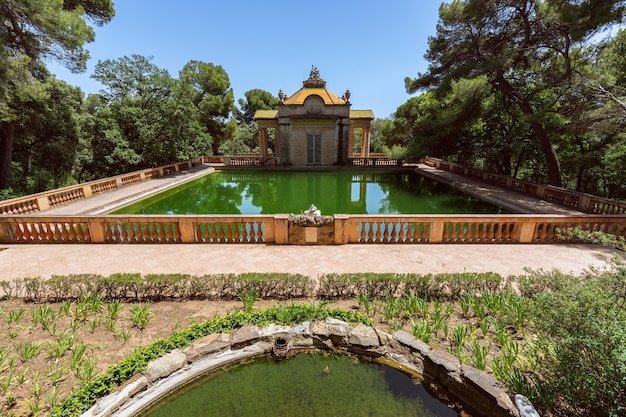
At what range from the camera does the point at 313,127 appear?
28.0 m

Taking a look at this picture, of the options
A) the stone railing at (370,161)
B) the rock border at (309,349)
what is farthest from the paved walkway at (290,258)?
the stone railing at (370,161)

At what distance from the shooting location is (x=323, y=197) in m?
16.7

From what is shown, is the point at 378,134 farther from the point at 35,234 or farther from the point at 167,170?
the point at 35,234

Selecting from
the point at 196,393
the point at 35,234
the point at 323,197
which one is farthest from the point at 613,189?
the point at 35,234

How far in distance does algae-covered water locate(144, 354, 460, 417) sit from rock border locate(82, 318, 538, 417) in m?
0.17

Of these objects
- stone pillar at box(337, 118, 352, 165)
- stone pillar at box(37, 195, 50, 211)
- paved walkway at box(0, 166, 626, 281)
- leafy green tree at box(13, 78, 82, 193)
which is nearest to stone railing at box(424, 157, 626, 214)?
paved walkway at box(0, 166, 626, 281)

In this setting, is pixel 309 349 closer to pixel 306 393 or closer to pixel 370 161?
pixel 306 393

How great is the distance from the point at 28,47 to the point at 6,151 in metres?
5.27

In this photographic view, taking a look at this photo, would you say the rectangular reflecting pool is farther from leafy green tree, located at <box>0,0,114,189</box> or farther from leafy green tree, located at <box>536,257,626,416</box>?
leafy green tree, located at <box>536,257,626,416</box>

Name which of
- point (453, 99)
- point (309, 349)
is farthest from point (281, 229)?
point (453, 99)

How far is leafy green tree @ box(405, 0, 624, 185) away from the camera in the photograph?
41.5 feet

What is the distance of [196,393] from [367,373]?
2.25 meters

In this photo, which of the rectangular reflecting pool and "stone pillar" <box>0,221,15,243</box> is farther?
the rectangular reflecting pool

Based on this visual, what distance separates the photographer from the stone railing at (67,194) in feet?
33.9
